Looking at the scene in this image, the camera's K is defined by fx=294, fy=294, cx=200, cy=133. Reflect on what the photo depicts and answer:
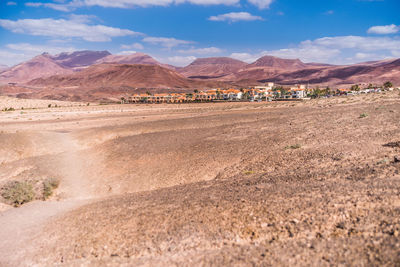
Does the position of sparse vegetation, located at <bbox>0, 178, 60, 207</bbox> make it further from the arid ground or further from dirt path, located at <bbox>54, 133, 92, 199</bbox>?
dirt path, located at <bbox>54, 133, 92, 199</bbox>

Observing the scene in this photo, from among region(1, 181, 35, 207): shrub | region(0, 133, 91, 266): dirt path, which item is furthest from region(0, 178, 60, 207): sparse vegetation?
region(0, 133, 91, 266): dirt path

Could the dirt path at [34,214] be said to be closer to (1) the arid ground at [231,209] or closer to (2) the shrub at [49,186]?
(1) the arid ground at [231,209]

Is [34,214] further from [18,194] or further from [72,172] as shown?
[72,172]

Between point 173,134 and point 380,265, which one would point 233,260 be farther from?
point 173,134

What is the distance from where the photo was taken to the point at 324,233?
21.5 feet

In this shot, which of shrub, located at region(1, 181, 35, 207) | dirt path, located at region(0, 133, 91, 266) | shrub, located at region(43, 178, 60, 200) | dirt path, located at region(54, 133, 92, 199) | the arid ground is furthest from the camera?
dirt path, located at region(54, 133, 92, 199)

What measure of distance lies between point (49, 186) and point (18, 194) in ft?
5.51

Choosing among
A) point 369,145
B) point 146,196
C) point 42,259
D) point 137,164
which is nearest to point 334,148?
point 369,145

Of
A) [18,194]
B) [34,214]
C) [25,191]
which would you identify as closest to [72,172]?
[25,191]

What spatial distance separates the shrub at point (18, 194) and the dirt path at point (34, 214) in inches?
22.6

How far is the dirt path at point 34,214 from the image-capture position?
848 centimetres

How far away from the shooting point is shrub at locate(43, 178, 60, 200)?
14.0m

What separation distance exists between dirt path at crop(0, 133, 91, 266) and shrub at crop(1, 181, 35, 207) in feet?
1.88

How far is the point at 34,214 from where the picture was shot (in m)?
11.2
